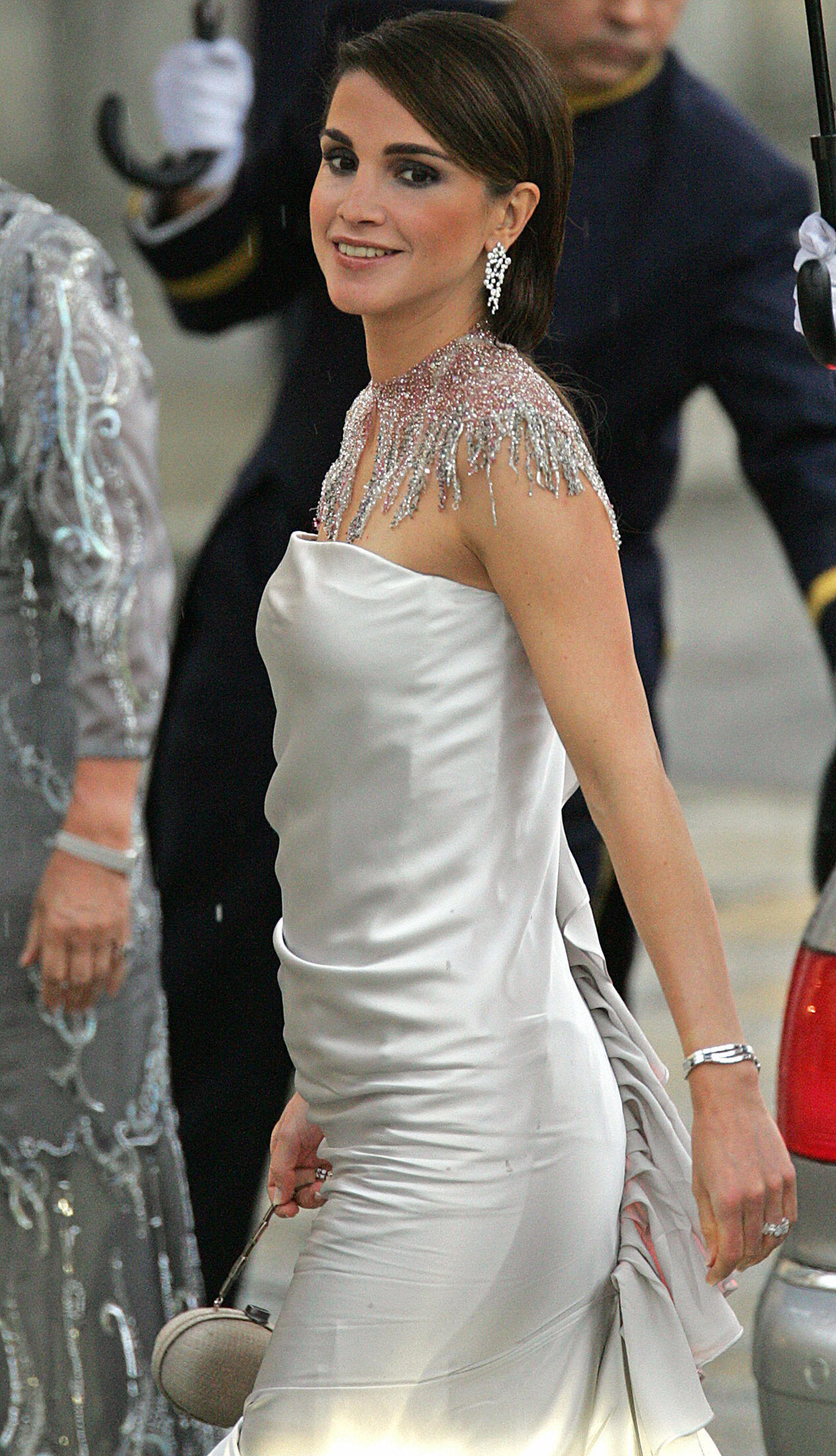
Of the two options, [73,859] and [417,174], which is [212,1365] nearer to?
[73,859]

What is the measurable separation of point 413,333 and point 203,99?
2177mm

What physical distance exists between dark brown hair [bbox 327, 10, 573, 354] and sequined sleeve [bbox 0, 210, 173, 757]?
100cm

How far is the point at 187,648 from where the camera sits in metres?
3.35

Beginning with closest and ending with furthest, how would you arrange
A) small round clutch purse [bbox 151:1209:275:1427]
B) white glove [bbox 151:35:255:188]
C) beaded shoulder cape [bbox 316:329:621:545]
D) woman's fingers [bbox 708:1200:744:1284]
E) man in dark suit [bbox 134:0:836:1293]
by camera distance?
1. woman's fingers [bbox 708:1200:744:1284]
2. beaded shoulder cape [bbox 316:329:621:545]
3. small round clutch purse [bbox 151:1209:275:1427]
4. man in dark suit [bbox 134:0:836:1293]
5. white glove [bbox 151:35:255:188]

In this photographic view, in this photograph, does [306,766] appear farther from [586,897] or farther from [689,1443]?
[689,1443]

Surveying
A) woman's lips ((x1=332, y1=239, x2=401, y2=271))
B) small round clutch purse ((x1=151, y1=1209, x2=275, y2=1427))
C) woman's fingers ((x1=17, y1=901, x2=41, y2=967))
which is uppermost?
woman's lips ((x1=332, y1=239, x2=401, y2=271))

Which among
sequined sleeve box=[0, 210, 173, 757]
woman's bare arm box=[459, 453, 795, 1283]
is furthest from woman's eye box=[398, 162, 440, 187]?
sequined sleeve box=[0, 210, 173, 757]

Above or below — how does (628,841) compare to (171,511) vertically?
above

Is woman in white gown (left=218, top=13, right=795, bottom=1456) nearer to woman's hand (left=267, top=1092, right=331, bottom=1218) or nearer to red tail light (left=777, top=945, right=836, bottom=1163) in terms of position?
woman's hand (left=267, top=1092, right=331, bottom=1218)

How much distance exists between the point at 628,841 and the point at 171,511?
38.0 ft

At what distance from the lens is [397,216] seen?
1.88 m

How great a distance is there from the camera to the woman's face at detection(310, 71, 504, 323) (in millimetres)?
1881

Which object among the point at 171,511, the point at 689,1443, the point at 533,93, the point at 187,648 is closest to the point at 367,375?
the point at 187,648

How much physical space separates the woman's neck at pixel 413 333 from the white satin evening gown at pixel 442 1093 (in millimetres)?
171
